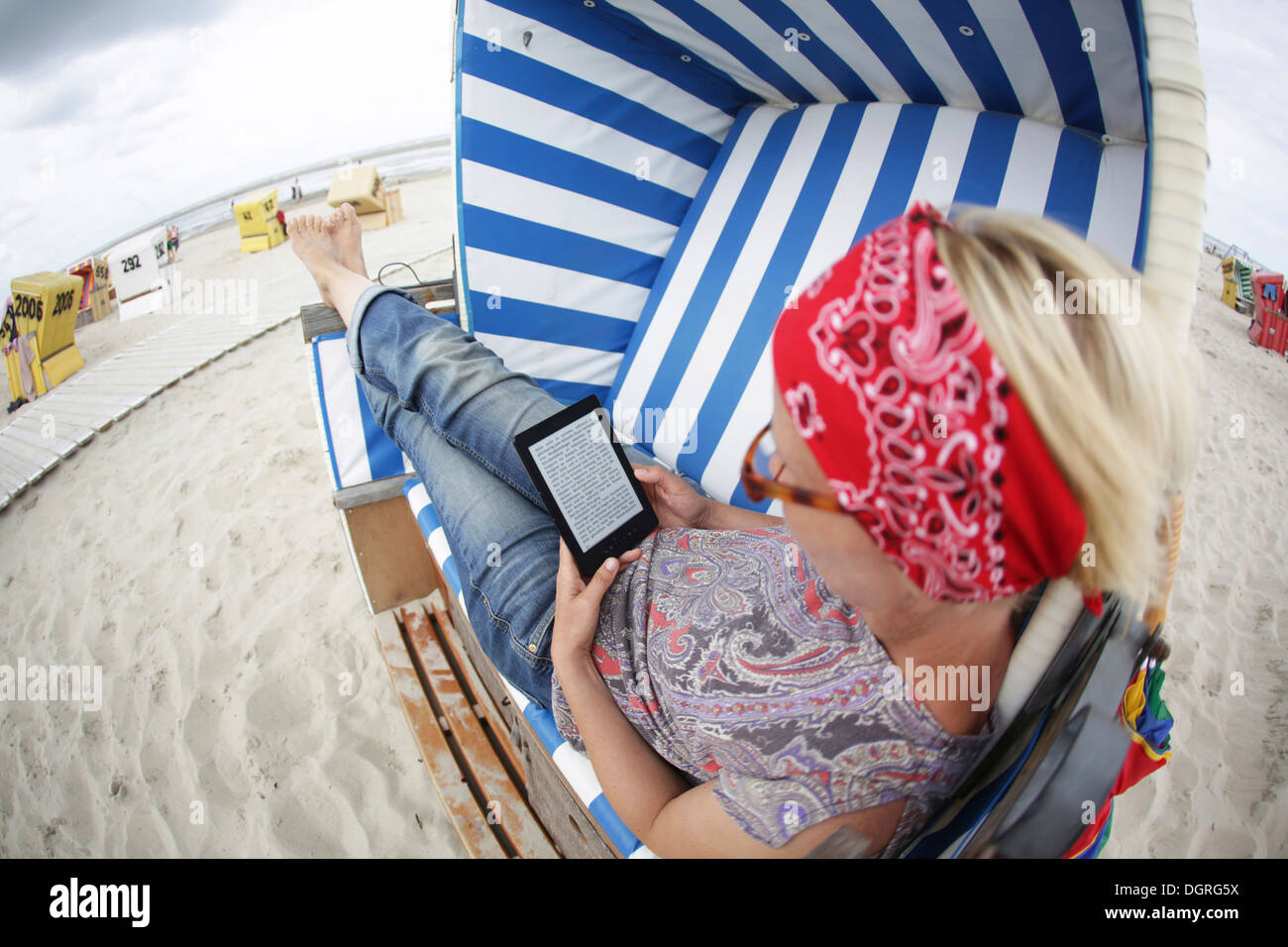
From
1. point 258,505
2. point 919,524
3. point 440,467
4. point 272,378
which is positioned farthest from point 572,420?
point 272,378

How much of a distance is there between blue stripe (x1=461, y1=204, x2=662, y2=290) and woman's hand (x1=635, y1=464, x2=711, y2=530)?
3.22ft

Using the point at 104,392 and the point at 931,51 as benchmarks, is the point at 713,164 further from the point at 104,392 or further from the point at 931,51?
the point at 104,392

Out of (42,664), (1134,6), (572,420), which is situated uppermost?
(1134,6)

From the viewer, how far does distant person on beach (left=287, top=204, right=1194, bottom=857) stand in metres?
0.53

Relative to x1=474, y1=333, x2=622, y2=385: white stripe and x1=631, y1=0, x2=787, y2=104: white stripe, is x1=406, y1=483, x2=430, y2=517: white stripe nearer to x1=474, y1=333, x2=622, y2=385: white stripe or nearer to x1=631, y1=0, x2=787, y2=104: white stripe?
x1=474, y1=333, x2=622, y2=385: white stripe

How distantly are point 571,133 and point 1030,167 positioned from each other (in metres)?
1.28

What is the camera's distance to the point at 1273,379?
469 cm

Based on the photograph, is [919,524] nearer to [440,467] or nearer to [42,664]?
[440,467]

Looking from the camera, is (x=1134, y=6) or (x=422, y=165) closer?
(x=1134, y=6)

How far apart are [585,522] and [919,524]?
0.71 meters

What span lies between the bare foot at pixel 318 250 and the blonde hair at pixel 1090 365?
1.62 meters

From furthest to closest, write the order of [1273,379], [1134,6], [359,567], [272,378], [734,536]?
[1273,379]
[272,378]
[359,567]
[734,536]
[1134,6]

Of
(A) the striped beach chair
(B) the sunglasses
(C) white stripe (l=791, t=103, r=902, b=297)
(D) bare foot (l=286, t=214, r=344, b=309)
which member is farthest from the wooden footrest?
(C) white stripe (l=791, t=103, r=902, b=297)

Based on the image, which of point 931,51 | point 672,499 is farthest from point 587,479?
point 931,51
